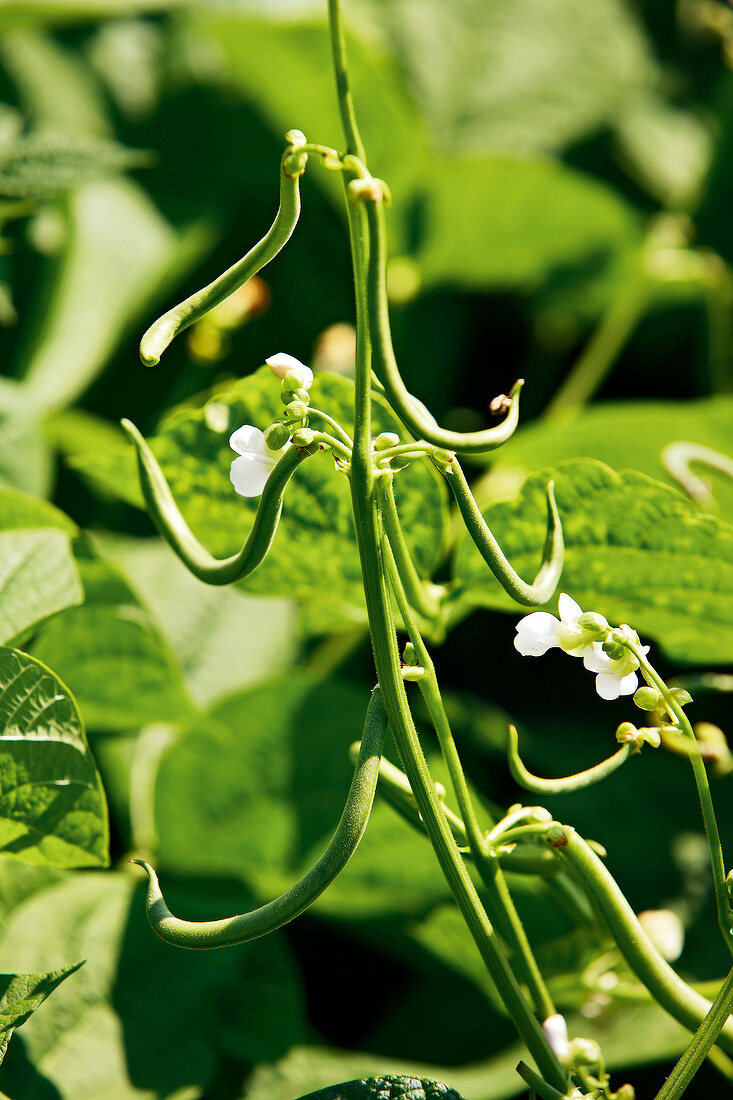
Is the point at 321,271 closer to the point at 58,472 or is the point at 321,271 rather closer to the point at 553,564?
the point at 58,472

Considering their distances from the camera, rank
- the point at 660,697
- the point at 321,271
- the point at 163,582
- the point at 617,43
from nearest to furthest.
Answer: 1. the point at 660,697
2. the point at 163,582
3. the point at 321,271
4. the point at 617,43

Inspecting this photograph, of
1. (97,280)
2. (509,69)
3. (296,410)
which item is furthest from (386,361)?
(509,69)

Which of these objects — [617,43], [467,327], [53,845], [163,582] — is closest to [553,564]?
[53,845]

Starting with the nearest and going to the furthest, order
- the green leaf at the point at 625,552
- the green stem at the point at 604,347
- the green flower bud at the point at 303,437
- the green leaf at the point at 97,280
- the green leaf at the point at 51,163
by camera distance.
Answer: the green flower bud at the point at 303,437, the green leaf at the point at 625,552, the green leaf at the point at 51,163, the green leaf at the point at 97,280, the green stem at the point at 604,347

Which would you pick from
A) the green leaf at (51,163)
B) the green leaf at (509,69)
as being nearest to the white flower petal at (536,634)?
the green leaf at (51,163)

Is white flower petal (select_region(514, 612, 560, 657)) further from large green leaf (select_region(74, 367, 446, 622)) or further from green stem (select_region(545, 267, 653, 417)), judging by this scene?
green stem (select_region(545, 267, 653, 417))

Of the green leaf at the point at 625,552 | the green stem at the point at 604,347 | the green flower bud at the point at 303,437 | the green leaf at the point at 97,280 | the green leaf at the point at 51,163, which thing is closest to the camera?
the green flower bud at the point at 303,437

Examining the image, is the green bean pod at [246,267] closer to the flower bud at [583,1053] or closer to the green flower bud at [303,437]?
the green flower bud at [303,437]
